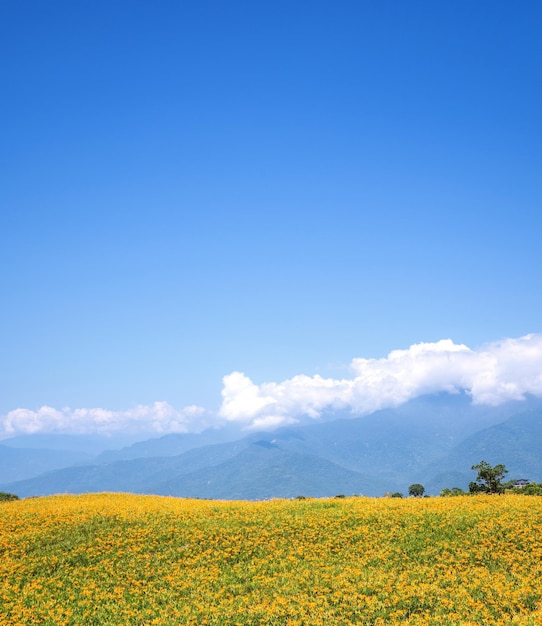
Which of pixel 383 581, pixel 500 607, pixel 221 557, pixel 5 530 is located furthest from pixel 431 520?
pixel 5 530

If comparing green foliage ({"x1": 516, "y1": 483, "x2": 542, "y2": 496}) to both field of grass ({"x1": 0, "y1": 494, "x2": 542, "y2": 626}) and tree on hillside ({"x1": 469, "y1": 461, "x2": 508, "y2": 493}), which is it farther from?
tree on hillside ({"x1": 469, "y1": 461, "x2": 508, "y2": 493})

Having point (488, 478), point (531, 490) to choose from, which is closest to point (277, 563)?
point (531, 490)

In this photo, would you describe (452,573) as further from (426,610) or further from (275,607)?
(275,607)

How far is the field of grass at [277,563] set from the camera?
19.1 m

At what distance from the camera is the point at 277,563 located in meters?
24.9

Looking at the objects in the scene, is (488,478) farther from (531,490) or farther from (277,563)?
(277,563)

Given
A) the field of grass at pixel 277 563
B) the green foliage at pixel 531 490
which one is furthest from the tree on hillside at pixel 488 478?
the field of grass at pixel 277 563

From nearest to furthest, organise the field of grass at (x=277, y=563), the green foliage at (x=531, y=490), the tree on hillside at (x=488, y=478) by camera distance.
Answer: the field of grass at (x=277, y=563), the green foliage at (x=531, y=490), the tree on hillside at (x=488, y=478)

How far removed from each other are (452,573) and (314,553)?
23.3 ft

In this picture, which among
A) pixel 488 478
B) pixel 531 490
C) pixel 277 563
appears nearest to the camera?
pixel 277 563

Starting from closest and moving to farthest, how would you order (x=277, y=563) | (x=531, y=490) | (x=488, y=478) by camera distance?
1. (x=277, y=563)
2. (x=531, y=490)
3. (x=488, y=478)

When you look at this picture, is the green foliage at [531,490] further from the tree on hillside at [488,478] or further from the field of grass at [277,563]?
the tree on hillside at [488,478]

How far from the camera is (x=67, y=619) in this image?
19.7m

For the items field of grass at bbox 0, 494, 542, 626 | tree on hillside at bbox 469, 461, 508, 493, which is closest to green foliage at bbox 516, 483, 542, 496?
field of grass at bbox 0, 494, 542, 626
